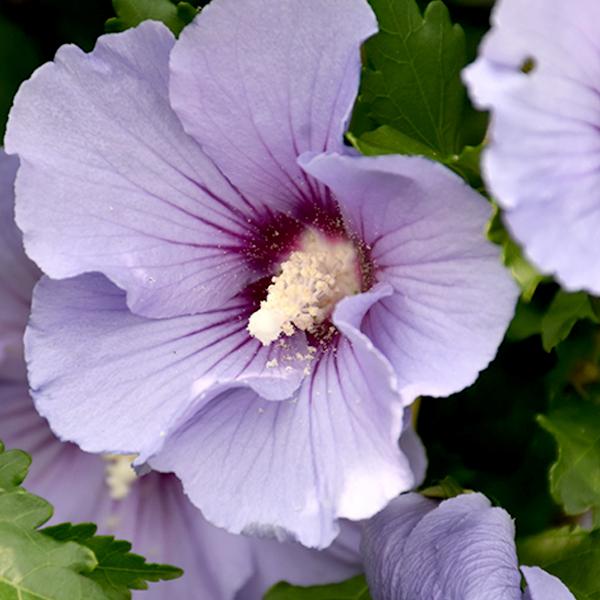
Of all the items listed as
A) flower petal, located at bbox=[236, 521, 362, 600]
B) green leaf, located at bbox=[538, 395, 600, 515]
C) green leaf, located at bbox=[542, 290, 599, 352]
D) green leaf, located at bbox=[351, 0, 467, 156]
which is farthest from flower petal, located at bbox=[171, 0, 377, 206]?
flower petal, located at bbox=[236, 521, 362, 600]

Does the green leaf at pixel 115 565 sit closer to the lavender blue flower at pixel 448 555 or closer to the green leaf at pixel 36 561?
the green leaf at pixel 36 561

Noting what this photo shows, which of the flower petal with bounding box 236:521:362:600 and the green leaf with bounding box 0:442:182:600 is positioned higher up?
the green leaf with bounding box 0:442:182:600

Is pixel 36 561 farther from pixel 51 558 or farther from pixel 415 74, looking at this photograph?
pixel 415 74

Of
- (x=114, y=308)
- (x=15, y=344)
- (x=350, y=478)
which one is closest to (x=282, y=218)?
(x=114, y=308)

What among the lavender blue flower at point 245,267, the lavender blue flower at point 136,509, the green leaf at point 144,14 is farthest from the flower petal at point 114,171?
the lavender blue flower at point 136,509

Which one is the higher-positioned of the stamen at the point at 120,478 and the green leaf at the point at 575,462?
the green leaf at the point at 575,462

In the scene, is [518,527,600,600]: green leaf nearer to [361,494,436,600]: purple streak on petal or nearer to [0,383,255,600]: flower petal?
[361,494,436,600]: purple streak on petal
